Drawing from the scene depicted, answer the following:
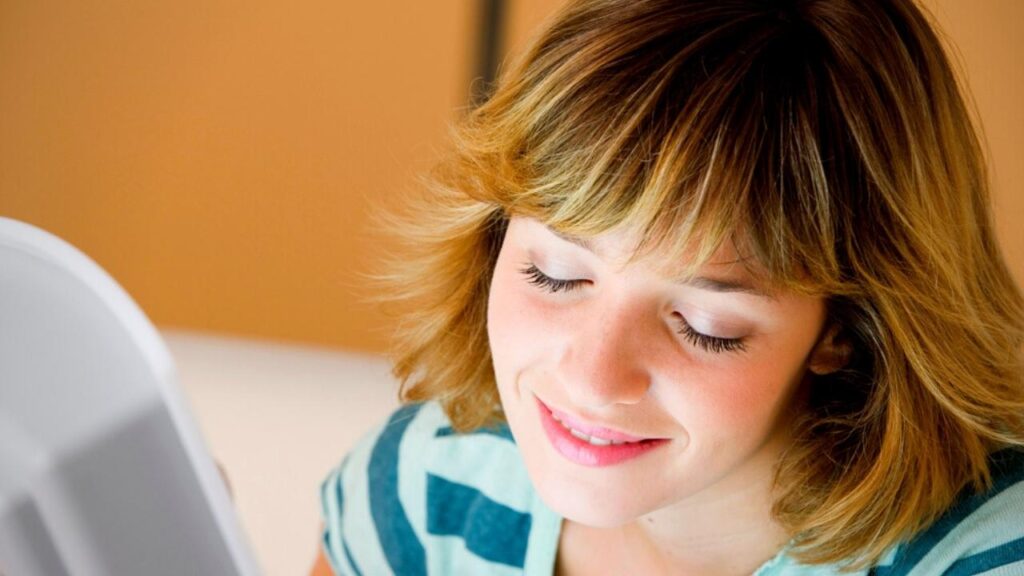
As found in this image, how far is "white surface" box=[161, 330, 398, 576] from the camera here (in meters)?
1.29

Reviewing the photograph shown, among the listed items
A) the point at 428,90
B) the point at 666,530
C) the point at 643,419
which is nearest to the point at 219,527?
the point at 643,419

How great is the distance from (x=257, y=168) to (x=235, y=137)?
4cm

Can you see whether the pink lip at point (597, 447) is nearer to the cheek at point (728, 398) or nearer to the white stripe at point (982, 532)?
the cheek at point (728, 398)

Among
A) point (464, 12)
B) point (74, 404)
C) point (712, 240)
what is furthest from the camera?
point (464, 12)

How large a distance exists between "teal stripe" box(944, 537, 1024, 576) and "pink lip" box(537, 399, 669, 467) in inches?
7.2

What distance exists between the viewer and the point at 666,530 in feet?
2.46

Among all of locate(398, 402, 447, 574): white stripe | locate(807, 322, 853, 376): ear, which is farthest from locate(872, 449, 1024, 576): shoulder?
locate(398, 402, 447, 574): white stripe

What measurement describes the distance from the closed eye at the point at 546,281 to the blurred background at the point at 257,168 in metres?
0.43

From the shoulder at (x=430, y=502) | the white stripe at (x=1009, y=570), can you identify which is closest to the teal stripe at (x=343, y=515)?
the shoulder at (x=430, y=502)

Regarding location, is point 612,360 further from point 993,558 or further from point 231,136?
point 231,136

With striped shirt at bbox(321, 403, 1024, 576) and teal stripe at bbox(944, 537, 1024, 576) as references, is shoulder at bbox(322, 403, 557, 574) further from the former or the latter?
teal stripe at bbox(944, 537, 1024, 576)

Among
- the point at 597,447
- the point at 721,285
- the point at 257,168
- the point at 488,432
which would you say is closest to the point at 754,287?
the point at 721,285

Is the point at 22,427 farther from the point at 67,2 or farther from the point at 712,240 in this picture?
the point at 67,2

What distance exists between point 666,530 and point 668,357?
20 centimetres
